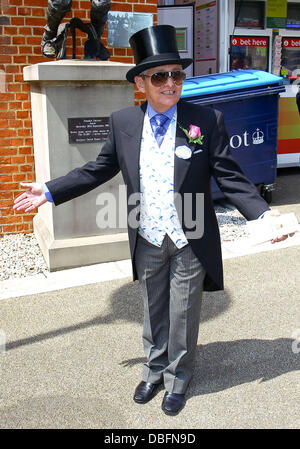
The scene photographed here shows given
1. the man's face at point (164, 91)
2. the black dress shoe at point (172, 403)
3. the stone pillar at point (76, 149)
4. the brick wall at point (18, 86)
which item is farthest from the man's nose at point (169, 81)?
the brick wall at point (18, 86)

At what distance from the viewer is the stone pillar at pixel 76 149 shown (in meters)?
4.45

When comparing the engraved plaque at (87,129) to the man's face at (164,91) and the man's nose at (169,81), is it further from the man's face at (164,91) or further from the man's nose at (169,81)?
the man's nose at (169,81)

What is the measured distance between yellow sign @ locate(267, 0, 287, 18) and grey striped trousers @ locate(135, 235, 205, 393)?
6973 millimetres

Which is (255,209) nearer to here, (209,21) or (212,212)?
(212,212)

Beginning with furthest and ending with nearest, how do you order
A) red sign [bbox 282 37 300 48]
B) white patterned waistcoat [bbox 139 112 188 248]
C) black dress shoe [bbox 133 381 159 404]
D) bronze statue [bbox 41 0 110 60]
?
red sign [bbox 282 37 300 48], bronze statue [bbox 41 0 110 60], black dress shoe [bbox 133 381 159 404], white patterned waistcoat [bbox 139 112 188 248]

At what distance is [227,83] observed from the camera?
6.19m

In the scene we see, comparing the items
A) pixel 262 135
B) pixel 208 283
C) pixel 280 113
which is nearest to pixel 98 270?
pixel 208 283

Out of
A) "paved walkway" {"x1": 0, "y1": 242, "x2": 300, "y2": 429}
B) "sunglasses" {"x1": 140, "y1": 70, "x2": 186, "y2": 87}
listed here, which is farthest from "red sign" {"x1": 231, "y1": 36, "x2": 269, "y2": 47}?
"sunglasses" {"x1": 140, "y1": 70, "x2": 186, "y2": 87}

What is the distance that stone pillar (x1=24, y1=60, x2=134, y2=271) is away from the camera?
4445 millimetres

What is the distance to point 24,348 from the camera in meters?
3.39

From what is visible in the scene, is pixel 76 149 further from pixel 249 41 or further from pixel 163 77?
pixel 249 41

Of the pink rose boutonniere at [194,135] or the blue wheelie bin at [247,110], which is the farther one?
the blue wheelie bin at [247,110]

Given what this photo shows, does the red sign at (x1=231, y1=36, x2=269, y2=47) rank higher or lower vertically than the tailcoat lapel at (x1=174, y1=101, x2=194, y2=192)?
higher

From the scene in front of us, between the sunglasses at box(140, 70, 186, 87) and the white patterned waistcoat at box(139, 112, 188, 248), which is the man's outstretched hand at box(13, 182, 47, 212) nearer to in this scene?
the white patterned waistcoat at box(139, 112, 188, 248)
